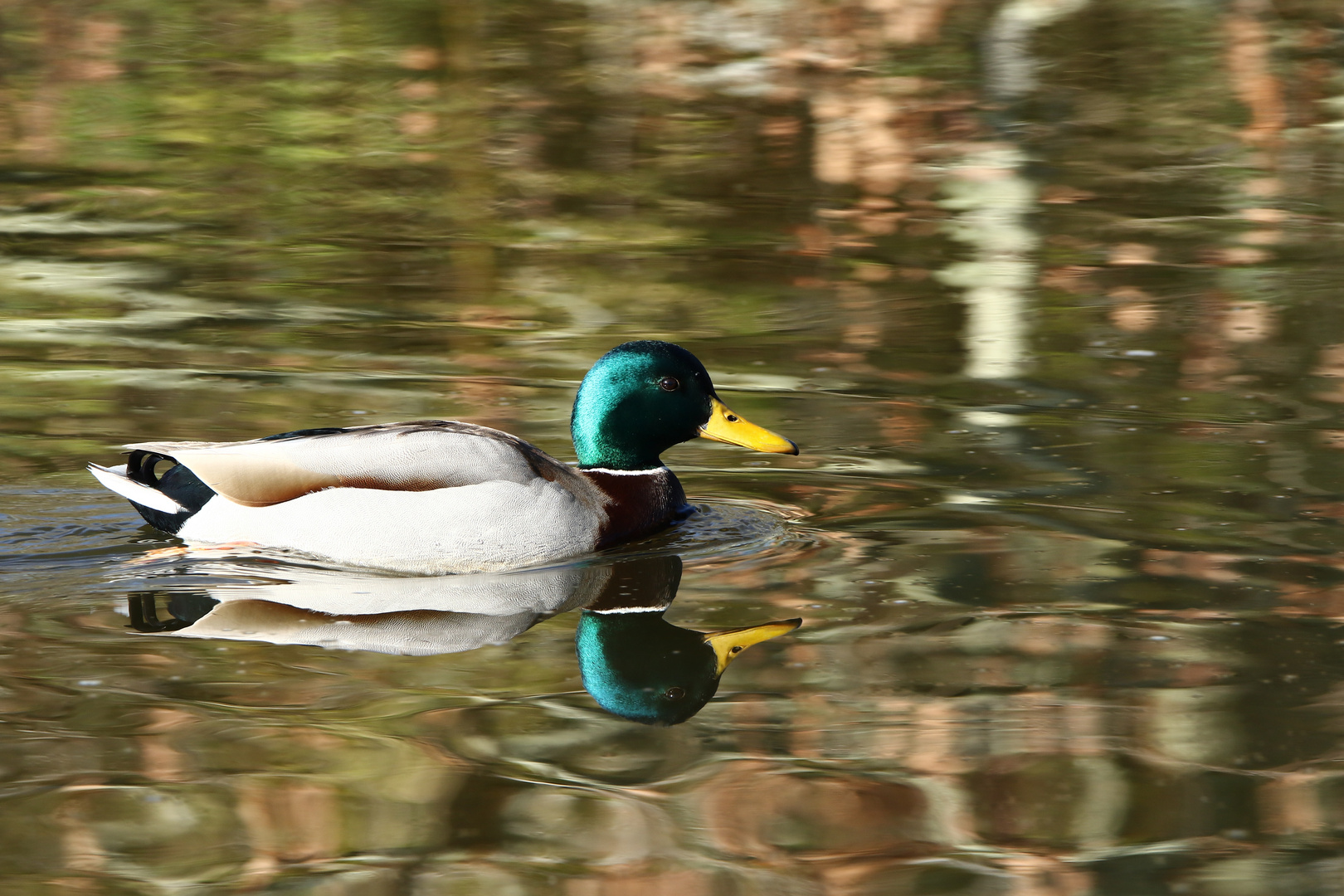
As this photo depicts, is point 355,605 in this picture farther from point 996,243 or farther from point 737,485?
point 996,243

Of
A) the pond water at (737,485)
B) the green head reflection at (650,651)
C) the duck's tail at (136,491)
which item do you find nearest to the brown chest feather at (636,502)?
the pond water at (737,485)

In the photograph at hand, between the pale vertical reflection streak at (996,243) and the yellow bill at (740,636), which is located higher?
the pale vertical reflection streak at (996,243)

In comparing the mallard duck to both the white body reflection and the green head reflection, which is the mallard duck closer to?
the white body reflection

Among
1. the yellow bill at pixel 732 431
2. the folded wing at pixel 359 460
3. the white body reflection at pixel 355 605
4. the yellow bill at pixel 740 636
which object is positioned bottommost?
the yellow bill at pixel 740 636

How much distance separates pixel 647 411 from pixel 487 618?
1.47 meters

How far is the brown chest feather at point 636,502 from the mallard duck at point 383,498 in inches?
0.5

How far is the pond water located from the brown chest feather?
151 millimetres

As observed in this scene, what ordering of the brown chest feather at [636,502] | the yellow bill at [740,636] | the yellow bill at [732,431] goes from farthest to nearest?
the yellow bill at [732,431], the brown chest feather at [636,502], the yellow bill at [740,636]

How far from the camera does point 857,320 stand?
1042 cm

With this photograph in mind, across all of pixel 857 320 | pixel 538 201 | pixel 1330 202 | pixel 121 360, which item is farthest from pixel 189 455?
pixel 1330 202

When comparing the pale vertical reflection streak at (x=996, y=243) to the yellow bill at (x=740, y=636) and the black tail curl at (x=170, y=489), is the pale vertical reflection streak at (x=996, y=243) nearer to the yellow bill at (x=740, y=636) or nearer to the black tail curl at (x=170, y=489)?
the yellow bill at (x=740, y=636)

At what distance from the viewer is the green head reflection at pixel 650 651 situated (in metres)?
5.50

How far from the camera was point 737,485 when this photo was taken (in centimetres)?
793

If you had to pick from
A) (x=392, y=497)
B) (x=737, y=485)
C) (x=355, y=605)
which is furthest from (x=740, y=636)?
(x=737, y=485)
